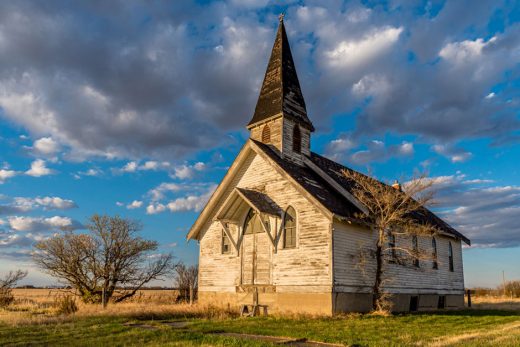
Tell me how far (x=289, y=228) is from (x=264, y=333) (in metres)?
8.21

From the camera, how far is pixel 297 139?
24.8m

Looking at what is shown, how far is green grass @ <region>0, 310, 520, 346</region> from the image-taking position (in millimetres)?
11766

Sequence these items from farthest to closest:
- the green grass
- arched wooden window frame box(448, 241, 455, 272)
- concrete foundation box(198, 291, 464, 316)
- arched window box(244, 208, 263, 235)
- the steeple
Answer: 1. arched wooden window frame box(448, 241, 455, 272)
2. the steeple
3. arched window box(244, 208, 263, 235)
4. concrete foundation box(198, 291, 464, 316)
5. the green grass

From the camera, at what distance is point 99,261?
1144 inches

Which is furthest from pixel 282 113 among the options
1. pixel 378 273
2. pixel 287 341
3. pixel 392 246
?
pixel 287 341

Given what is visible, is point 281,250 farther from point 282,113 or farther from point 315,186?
point 282,113

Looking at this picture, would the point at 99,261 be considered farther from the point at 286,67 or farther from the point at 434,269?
the point at 434,269

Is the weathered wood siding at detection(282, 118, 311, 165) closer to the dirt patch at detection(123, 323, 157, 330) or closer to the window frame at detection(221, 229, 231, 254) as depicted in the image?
the window frame at detection(221, 229, 231, 254)

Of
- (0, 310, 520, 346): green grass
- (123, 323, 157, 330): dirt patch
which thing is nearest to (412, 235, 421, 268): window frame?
(0, 310, 520, 346): green grass

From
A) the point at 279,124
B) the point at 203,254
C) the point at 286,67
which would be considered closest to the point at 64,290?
the point at 203,254

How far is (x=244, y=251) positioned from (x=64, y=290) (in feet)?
43.7

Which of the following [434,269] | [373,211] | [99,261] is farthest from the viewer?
[99,261]

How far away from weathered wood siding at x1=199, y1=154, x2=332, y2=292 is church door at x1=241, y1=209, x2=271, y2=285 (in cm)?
37

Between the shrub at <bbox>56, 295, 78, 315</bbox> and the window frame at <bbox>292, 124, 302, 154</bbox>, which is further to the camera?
the window frame at <bbox>292, 124, 302, 154</bbox>
